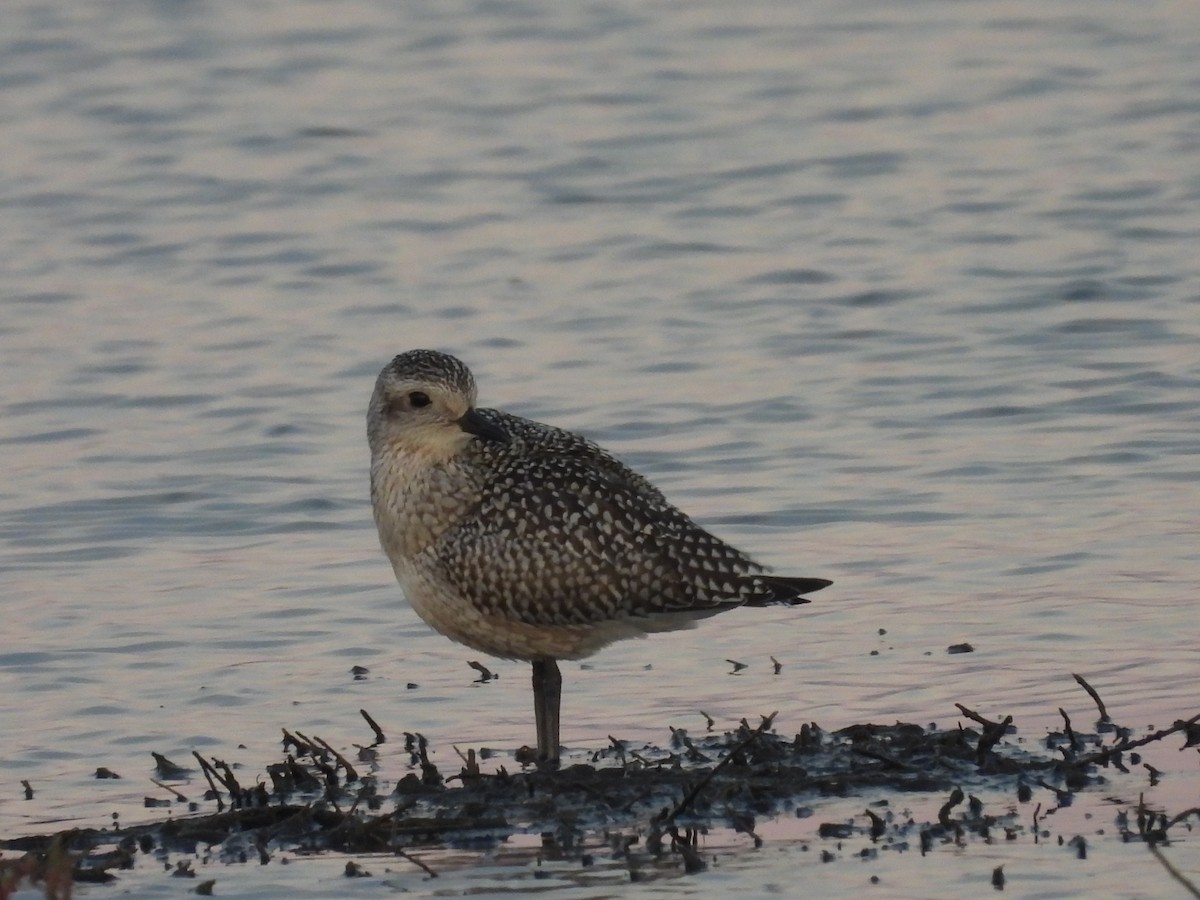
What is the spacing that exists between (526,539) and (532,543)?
0.03 meters

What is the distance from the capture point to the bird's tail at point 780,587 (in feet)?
31.0

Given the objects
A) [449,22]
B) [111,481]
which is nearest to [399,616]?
[111,481]

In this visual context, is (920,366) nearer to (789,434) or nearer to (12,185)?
(789,434)

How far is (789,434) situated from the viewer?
44.9 feet

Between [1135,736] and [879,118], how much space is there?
38.6 ft

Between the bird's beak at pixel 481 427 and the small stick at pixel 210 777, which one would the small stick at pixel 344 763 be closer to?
the small stick at pixel 210 777

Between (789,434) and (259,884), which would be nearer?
(259,884)

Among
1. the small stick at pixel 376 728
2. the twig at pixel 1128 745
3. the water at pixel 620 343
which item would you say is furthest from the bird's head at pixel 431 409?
the twig at pixel 1128 745

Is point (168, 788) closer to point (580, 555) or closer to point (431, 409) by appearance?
point (580, 555)

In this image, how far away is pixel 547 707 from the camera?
9.36 meters

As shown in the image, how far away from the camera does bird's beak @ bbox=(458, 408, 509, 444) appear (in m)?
9.58

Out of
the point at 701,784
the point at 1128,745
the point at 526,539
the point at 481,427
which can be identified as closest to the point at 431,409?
the point at 481,427

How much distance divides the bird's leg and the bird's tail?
79cm

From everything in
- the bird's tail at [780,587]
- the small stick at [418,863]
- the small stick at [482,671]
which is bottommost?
the small stick at [418,863]
